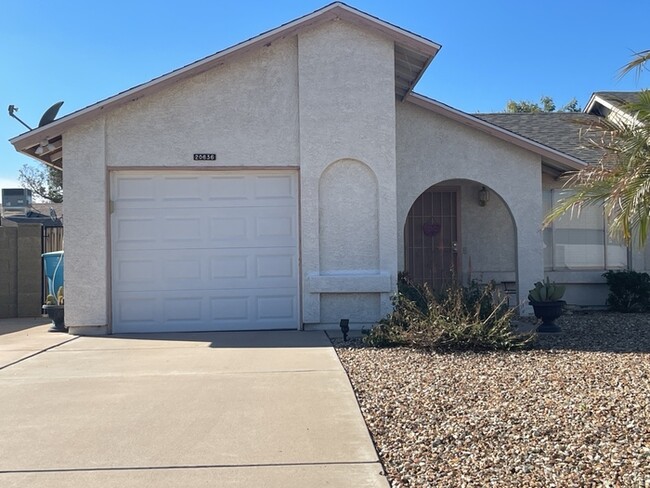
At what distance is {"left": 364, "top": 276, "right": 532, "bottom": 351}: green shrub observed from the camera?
8.48 metres

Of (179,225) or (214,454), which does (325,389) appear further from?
(179,225)

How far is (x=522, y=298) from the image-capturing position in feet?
39.7

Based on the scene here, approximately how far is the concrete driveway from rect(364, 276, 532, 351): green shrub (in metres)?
0.97

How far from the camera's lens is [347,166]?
35.1 ft

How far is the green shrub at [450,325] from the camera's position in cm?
848

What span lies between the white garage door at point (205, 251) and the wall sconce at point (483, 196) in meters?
4.83

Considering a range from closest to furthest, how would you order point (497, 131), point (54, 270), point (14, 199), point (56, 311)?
point (56, 311), point (497, 131), point (54, 270), point (14, 199)

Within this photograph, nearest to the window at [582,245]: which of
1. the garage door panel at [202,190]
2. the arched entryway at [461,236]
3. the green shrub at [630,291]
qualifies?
the green shrub at [630,291]

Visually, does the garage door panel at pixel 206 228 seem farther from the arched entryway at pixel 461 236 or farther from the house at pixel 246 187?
the arched entryway at pixel 461 236

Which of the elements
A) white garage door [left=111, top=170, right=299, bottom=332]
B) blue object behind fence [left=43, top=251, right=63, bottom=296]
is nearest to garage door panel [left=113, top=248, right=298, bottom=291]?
white garage door [left=111, top=170, right=299, bottom=332]

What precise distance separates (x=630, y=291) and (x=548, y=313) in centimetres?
376

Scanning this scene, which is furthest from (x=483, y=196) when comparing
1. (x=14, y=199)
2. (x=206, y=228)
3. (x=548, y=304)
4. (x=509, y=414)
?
(x=14, y=199)

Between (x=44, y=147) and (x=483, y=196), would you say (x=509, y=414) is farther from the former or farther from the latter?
(x=483, y=196)

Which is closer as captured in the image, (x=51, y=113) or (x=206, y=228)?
(x=206, y=228)
